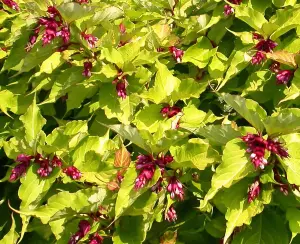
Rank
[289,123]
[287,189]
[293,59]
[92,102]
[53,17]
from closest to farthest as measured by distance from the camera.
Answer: [289,123], [287,189], [293,59], [53,17], [92,102]

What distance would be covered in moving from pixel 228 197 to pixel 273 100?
771mm

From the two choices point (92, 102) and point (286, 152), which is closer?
point (286, 152)

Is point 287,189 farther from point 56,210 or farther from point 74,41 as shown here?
point 74,41

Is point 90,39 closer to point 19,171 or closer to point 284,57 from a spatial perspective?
point 19,171

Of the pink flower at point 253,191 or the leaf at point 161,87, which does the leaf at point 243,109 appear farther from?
the leaf at point 161,87

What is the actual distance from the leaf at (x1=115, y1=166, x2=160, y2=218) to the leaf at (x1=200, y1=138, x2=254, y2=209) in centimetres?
26

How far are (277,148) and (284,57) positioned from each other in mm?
569

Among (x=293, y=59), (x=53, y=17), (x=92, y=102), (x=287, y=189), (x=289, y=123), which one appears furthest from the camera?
(x=92, y=102)

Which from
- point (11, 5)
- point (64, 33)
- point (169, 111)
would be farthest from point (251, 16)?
point (11, 5)

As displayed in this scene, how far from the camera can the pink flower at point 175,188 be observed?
7.11ft

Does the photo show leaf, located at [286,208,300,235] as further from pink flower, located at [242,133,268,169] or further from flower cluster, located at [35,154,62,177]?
flower cluster, located at [35,154,62,177]

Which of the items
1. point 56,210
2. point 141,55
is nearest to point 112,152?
point 56,210

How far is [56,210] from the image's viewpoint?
2.38 metres

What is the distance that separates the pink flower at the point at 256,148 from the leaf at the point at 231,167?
34 millimetres
